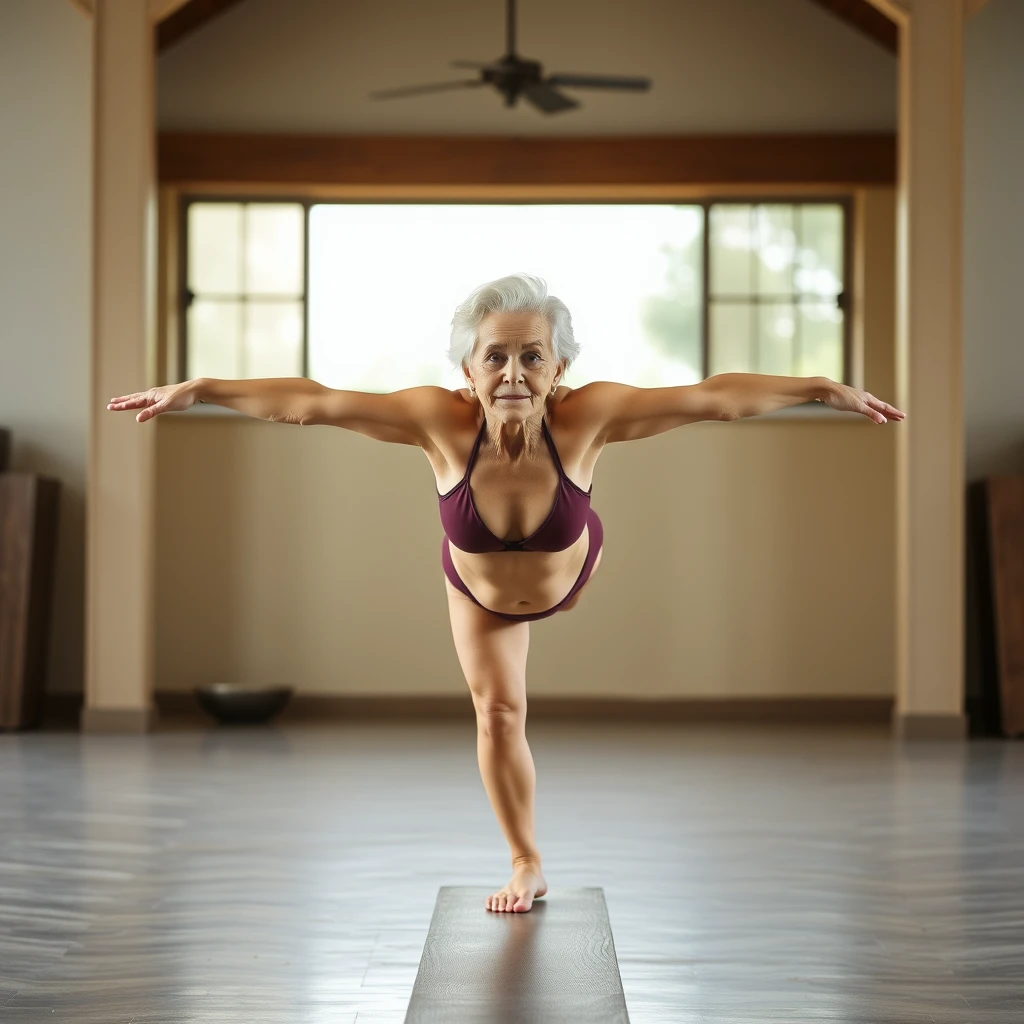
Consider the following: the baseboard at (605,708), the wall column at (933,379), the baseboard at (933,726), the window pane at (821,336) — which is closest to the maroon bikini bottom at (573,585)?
the wall column at (933,379)

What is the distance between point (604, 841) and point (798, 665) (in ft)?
10.9

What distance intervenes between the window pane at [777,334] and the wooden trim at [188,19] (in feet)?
11.2

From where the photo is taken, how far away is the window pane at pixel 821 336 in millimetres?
→ 7129

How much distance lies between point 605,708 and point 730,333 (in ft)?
7.11

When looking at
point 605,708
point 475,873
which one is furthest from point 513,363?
point 605,708

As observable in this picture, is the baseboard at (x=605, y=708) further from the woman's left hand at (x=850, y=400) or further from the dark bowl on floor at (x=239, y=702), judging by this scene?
the woman's left hand at (x=850, y=400)

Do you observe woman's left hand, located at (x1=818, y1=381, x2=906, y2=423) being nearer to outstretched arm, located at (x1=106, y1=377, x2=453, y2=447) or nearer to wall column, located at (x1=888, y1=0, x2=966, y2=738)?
outstretched arm, located at (x1=106, y1=377, x2=453, y2=447)

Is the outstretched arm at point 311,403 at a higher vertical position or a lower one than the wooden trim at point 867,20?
lower

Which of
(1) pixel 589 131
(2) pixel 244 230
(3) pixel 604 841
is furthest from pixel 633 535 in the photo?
(3) pixel 604 841

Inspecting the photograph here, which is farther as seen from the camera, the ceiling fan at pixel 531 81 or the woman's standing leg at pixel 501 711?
the ceiling fan at pixel 531 81

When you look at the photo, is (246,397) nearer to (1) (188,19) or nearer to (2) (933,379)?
(2) (933,379)

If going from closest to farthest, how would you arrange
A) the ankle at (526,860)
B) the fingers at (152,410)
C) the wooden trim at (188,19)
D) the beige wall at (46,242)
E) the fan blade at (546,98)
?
the fingers at (152,410)
the ankle at (526,860)
the fan blade at (546,98)
the beige wall at (46,242)
the wooden trim at (188,19)

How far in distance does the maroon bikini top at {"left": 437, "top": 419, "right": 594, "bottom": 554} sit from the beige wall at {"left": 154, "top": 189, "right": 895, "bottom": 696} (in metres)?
4.43

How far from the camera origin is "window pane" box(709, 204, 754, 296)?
281 inches
